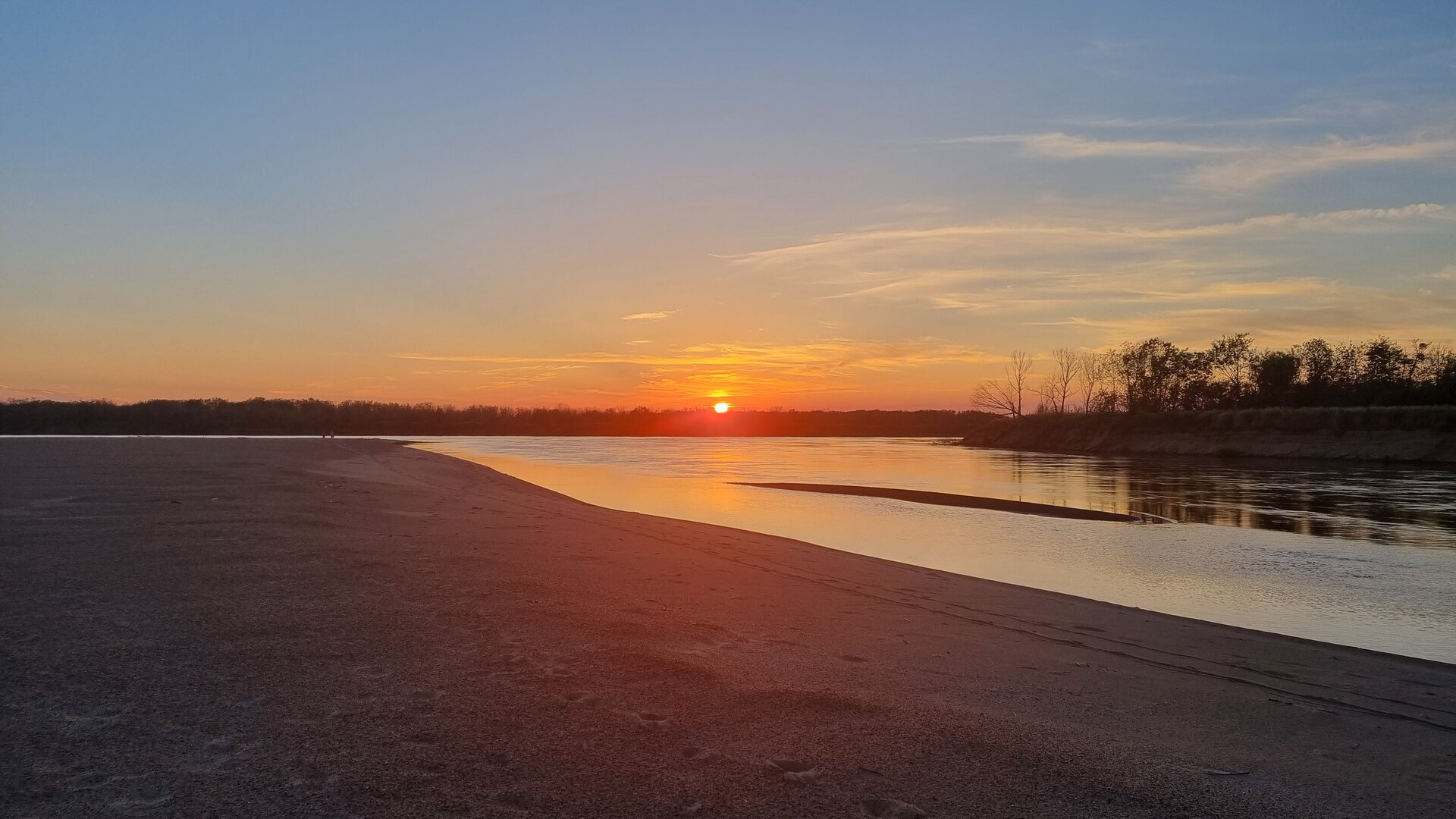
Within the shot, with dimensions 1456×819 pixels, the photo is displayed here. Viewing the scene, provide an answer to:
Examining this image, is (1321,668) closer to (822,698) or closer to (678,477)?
(822,698)

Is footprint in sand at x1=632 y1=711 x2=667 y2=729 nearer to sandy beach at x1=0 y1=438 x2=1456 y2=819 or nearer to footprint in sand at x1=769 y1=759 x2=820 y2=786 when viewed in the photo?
sandy beach at x1=0 y1=438 x2=1456 y2=819

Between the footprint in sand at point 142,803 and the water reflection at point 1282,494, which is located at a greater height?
the footprint in sand at point 142,803

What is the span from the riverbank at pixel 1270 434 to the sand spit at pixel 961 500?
3909cm

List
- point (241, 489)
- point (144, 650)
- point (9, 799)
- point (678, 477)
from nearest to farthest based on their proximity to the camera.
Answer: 1. point (9, 799)
2. point (144, 650)
3. point (241, 489)
4. point (678, 477)

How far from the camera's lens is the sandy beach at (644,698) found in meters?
4.29

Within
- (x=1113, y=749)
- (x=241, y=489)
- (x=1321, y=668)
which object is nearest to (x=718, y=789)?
(x=1113, y=749)

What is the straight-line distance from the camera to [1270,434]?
2436 inches

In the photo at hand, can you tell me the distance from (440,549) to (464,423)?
457ft

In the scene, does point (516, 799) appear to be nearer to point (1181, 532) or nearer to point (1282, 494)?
point (1181, 532)

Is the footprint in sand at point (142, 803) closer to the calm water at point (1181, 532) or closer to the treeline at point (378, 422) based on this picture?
the calm water at point (1181, 532)

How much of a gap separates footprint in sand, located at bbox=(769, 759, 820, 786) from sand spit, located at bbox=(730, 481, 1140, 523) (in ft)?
66.1

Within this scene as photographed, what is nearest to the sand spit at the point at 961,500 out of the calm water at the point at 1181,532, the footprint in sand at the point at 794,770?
the calm water at the point at 1181,532

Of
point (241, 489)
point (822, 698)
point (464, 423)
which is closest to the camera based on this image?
point (822, 698)

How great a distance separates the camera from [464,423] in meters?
145
